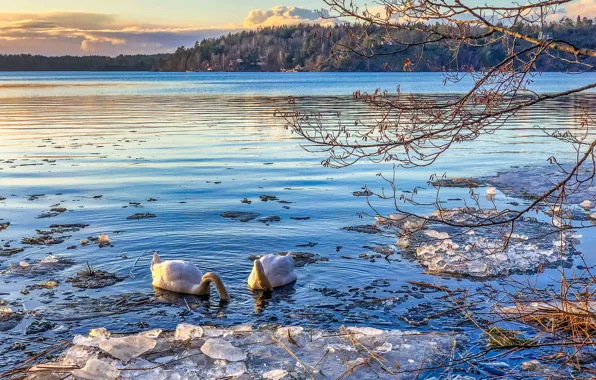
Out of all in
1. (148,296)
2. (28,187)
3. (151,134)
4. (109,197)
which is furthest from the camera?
(151,134)

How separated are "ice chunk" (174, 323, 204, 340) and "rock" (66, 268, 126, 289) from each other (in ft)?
7.00

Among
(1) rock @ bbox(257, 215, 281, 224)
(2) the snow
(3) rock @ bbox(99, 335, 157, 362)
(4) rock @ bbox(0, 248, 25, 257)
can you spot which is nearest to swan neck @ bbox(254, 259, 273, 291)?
(2) the snow

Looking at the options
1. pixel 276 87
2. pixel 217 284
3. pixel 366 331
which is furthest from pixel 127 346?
pixel 276 87

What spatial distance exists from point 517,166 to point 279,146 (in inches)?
347

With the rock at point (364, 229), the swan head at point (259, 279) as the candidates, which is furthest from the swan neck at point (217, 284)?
the rock at point (364, 229)

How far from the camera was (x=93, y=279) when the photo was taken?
8430mm

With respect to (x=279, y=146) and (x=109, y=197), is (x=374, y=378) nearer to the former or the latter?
(x=109, y=197)

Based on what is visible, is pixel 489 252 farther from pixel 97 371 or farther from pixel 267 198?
pixel 97 371

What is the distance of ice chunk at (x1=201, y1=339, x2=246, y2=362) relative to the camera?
596 cm

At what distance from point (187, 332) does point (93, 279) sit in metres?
2.56

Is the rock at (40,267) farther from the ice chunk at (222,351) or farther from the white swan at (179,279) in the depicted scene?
the ice chunk at (222,351)

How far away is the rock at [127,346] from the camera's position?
5961 mm

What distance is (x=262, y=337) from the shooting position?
6480 millimetres

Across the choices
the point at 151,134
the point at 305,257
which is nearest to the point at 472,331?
the point at 305,257
